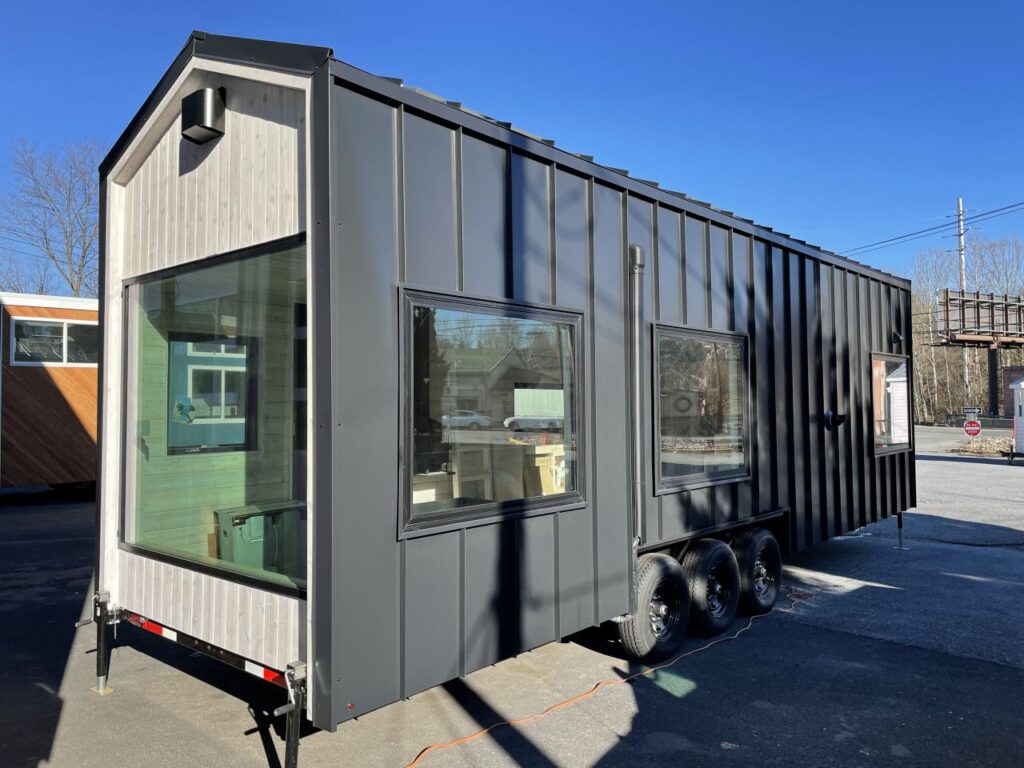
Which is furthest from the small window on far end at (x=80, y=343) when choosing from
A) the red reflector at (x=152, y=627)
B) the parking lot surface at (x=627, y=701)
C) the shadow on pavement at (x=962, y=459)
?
the shadow on pavement at (x=962, y=459)

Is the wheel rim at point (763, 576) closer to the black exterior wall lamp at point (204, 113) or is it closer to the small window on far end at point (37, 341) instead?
the black exterior wall lamp at point (204, 113)

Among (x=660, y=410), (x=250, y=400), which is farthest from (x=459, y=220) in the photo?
(x=660, y=410)

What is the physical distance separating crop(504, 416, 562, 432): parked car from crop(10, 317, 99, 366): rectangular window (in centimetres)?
1074

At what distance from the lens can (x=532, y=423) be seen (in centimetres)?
418

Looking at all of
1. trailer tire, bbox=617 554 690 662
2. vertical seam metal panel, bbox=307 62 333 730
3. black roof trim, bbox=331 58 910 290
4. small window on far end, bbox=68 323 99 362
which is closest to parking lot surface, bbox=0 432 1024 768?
trailer tire, bbox=617 554 690 662

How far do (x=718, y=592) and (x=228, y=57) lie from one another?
4.83 metres

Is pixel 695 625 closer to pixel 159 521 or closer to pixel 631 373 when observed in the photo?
Answer: pixel 631 373

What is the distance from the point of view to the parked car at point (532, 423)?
407 cm

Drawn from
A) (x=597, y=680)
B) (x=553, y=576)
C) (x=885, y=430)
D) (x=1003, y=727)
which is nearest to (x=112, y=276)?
(x=553, y=576)

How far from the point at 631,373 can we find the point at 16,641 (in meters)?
4.84

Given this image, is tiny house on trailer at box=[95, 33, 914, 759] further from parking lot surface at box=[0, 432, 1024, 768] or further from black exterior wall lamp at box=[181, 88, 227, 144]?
parking lot surface at box=[0, 432, 1024, 768]

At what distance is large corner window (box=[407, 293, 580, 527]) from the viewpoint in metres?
3.52

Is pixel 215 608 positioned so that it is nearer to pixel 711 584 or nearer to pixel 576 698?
pixel 576 698

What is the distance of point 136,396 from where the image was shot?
4652 millimetres
